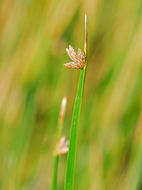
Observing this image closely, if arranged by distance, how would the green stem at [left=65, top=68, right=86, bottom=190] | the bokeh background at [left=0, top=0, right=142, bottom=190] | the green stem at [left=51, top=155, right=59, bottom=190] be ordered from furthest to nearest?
the bokeh background at [left=0, top=0, right=142, bottom=190] → the green stem at [left=51, top=155, right=59, bottom=190] → the green stem at [left=65, top=68, right=86, bottom=190]

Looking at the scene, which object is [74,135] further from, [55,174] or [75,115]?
[55,174]

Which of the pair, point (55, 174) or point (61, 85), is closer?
point (55, 174)

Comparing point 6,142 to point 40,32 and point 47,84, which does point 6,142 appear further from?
point 40,32

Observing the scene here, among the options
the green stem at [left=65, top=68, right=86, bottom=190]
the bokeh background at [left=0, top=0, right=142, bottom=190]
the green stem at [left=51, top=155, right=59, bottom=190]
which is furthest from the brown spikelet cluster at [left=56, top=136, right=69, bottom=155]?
the bokeh background at [left=0, top=0, right=142, bottom=190]

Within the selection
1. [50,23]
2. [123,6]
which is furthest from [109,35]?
[50,23]

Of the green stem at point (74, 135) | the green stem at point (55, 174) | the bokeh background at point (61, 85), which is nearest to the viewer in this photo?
the green stem at point (74, 135)

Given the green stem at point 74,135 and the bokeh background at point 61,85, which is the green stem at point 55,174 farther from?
the bokeh background at point 61,85

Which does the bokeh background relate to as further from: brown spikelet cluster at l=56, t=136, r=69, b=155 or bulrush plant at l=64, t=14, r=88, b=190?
bulrush plant at l=64, t=14, r=88, b=190

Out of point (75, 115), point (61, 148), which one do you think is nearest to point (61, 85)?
point (61, 148)

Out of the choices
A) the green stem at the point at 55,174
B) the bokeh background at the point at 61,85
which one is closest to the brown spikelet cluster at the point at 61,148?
the green stem at the point at 55,174
